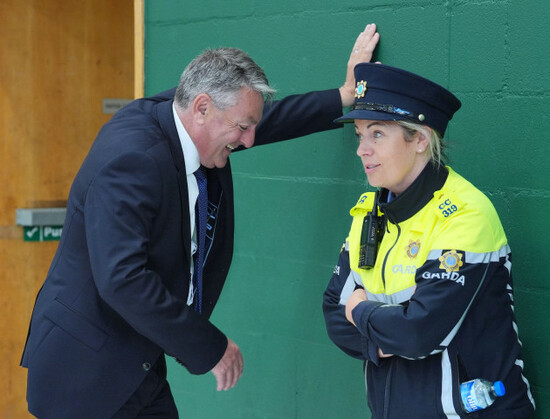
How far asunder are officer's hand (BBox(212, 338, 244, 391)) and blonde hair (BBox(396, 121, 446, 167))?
33.6 inches

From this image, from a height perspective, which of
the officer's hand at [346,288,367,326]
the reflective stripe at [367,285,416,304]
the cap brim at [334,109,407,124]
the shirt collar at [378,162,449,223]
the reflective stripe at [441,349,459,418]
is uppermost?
the cap brim at [334,109,407,124]

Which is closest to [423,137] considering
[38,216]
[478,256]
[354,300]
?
[478,256]

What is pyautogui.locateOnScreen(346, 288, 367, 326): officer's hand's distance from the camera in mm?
2275

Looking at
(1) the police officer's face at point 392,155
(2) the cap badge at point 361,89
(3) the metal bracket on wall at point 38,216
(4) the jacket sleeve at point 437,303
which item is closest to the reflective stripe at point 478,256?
(4) the jacket sleeve at point 437,303

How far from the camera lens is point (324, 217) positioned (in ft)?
10.2

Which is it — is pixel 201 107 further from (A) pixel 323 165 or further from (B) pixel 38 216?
(B) pixel 38 216

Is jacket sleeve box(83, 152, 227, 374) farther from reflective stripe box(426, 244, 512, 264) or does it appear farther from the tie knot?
reflective stripe box(426, 244, 512, 264)

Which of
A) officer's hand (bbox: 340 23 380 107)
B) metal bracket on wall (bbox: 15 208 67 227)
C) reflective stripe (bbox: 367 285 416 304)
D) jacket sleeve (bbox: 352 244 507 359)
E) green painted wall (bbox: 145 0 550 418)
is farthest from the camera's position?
metal bracket on wall (bbox: 15 208 67 227)

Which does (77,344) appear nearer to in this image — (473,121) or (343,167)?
(343,167)

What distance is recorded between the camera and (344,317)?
236 cm

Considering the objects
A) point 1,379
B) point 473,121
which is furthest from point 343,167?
point 1,379

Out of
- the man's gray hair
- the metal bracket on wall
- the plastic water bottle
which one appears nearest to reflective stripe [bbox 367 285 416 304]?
the plastic water bottle

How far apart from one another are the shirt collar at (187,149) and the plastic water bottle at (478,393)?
3.38 ft

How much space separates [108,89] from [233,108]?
7.17 feet
